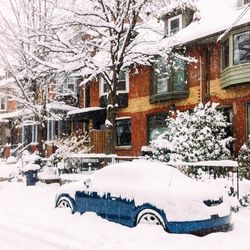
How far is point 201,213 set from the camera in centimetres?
777

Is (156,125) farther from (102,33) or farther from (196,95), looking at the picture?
(102,33)

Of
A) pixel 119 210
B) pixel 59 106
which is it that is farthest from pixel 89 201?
pixel 59 106

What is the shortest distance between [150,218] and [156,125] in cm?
1458

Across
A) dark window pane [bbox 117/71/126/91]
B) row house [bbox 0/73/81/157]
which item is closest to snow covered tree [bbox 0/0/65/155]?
row house [bbox 0/73/81/157]

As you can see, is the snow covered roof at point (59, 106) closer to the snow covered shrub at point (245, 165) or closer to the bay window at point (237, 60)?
the bay window at point (237, 60)

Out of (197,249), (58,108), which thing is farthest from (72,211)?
(58,108)

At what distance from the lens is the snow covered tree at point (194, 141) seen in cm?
1566

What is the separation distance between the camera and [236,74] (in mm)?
17734

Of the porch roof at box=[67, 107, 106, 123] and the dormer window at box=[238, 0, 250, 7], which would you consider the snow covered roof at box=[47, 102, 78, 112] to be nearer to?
the porch roof at box=[67, 107, 106, 123]

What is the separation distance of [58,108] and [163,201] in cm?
1912

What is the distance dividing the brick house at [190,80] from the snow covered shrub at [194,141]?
1988mm

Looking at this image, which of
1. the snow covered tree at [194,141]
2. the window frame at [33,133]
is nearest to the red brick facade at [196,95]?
the snow covered tree at [194,141]

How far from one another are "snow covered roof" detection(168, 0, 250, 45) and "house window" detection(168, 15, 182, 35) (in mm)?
701

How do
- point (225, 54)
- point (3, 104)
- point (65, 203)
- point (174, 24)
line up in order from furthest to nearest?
point (3, 104) → point (174, 24) → point (225, 54) → point (65, 203)
